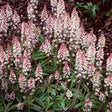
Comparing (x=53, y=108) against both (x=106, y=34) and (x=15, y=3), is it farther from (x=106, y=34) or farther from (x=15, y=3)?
(x=15, y=3)

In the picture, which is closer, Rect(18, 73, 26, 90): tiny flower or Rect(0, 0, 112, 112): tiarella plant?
Rect(18, 73, 26, 90): tiny flower

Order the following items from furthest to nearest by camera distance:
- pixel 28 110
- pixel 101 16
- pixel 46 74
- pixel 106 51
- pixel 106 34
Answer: pixel 101 16 → pixel 106 34 → pixel 106 51 → pixel 46 74 → pixel 28 110

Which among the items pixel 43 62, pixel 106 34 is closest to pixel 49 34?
pixel 43 62

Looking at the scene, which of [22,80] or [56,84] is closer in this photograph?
[22,80]

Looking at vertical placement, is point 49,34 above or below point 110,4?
below

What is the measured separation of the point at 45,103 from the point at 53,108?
0.32 metres

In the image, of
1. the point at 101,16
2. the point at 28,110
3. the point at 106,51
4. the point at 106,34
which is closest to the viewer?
the point at 28,110

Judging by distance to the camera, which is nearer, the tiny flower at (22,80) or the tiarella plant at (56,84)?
the tiny flower at (22,80)

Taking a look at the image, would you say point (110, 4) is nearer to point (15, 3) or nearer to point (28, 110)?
point (15, 3)

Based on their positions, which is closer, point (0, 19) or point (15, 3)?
point (0, 19)

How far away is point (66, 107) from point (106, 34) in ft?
16.8

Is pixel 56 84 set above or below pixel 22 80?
below

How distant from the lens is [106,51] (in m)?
9.10

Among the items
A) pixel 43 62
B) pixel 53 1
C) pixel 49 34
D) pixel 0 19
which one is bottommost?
pixel 43 62
